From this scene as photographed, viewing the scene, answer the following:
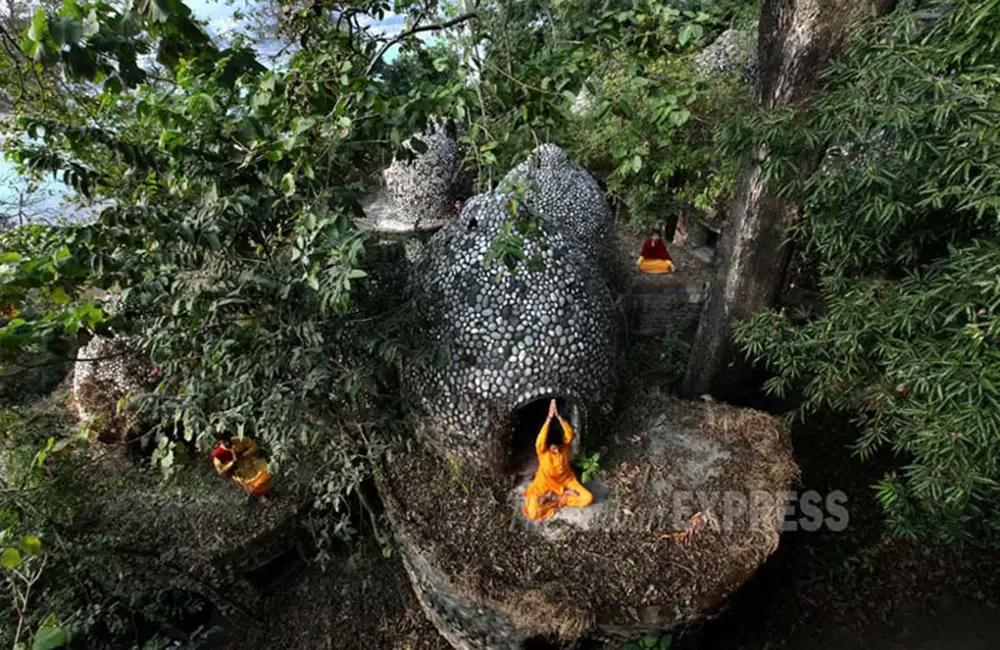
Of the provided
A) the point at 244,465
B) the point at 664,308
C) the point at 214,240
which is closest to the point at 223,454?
the point at 244,465

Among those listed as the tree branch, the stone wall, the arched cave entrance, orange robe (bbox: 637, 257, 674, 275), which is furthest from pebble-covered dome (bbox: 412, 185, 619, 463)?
orange robe (bbox: 637, 257, 674, 275)

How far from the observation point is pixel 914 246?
297 centimetres

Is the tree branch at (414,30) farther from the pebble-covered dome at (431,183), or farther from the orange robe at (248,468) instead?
the pebble-covered dome at (431,183)

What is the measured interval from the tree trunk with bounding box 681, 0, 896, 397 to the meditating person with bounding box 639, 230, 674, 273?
8.71 ft

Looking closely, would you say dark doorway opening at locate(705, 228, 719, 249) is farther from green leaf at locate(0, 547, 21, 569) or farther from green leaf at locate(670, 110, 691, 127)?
green leaf at locate(0, 547, 21, 569)

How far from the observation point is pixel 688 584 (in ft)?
11.9

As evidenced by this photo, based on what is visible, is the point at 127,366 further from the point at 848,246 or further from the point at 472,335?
the point at 848,246

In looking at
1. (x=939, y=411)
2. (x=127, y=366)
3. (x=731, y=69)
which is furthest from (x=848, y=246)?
(x=127, y=366)

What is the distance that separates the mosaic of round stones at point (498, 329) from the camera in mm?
3955

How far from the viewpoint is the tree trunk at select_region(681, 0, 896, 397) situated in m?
3.54

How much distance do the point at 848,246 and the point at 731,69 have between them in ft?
18.4

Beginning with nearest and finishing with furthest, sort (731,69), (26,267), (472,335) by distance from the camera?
(26,267)
(472,335)
(731,69)

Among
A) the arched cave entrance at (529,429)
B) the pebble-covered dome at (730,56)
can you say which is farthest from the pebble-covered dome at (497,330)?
the pebble-covered dome at (730,56)

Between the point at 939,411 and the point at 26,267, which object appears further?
the point at 939,411
